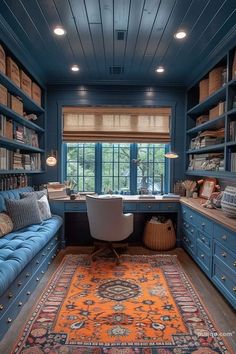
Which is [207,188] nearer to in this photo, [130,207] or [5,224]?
[130,207]

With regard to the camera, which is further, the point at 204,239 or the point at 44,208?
the point at 44,208

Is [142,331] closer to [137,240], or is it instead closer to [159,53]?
[137,240]

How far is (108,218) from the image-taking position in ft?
10.4

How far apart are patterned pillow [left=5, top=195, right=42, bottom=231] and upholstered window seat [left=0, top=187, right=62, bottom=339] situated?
2.5 inches

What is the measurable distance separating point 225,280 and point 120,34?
2719 millimetres

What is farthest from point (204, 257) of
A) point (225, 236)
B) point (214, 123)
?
point (214, 123)

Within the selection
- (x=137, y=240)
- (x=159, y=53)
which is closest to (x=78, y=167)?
(x=137, y=240)

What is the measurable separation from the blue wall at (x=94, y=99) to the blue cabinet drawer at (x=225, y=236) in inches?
94.8

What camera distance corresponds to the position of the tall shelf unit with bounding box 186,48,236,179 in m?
2.82

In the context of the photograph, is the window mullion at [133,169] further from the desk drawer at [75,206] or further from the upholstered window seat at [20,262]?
the upholstered window seat at [20,262]

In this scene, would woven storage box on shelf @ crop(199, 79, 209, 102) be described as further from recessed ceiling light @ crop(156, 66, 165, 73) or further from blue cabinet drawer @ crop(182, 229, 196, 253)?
blue cabinet drawer @ crop(182, 229, 196, 253)

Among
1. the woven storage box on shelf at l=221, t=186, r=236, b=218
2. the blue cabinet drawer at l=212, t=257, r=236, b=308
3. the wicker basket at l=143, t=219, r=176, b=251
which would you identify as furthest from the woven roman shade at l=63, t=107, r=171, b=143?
the blue cabinet drawer at l=212, t=257, r=236, b=308

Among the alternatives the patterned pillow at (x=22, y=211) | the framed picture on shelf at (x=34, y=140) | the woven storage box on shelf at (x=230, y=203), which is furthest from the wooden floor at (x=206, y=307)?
the framed picture on shelf at (x=34, y=140)

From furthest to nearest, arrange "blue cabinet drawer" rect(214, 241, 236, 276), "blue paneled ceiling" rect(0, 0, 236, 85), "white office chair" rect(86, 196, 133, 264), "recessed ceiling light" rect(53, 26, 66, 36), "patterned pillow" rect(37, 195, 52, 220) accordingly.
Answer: "patterned pillow" rect(37, 195, 52, 220) < "white office chair" rect(86, 196, 133, 264) < "recessed ceiling light" rect(53, 26, 66, 36) < "blue paneled ceiling" rect(0, 0, 236, 85) < "blue cabinet drawer" rect(214, 241, 236, 276)
